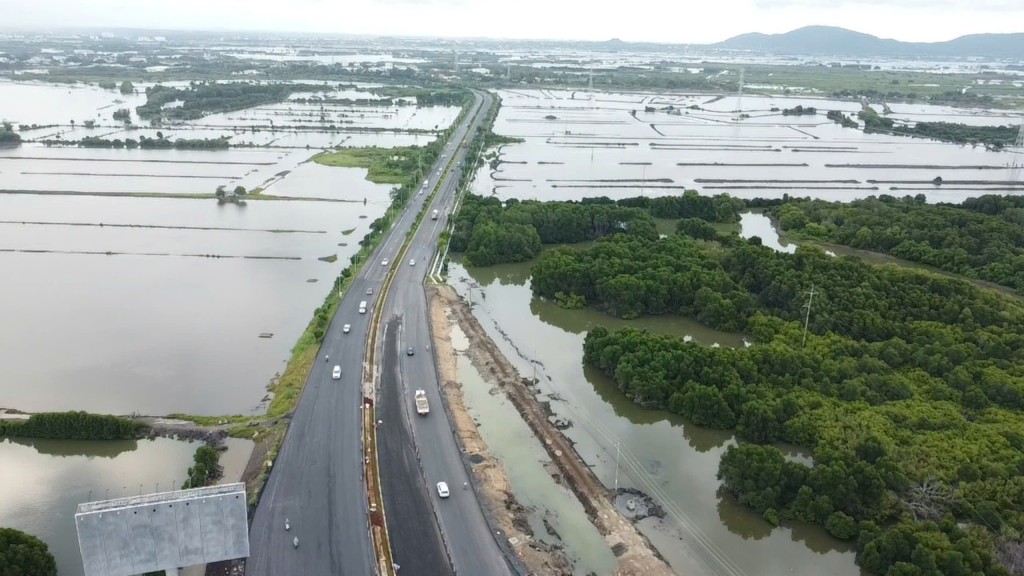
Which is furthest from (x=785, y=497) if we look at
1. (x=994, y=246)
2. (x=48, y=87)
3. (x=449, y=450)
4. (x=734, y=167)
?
(x=48, y=87)

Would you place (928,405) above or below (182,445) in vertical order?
above

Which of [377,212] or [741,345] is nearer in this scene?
[741,345]

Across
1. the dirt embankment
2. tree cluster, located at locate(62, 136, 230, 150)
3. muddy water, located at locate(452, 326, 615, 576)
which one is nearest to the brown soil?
the dirt embankment

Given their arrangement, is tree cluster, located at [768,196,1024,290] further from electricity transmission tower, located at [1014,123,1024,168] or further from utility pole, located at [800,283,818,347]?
electricity transmission tower, located at [1014,123,1024,168]

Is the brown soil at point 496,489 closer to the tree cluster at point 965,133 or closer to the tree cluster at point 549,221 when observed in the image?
the tree cluster at point 549,221

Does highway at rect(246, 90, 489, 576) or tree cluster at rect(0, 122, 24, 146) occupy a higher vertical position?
tree cluster at rect(0, 122, 24, 146)

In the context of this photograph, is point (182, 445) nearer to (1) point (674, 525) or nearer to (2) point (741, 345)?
(1) point (674, 525)

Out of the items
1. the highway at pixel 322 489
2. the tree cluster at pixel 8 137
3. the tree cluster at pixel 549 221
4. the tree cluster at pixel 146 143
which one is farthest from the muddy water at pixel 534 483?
the tree cluster at pixel 8 137
